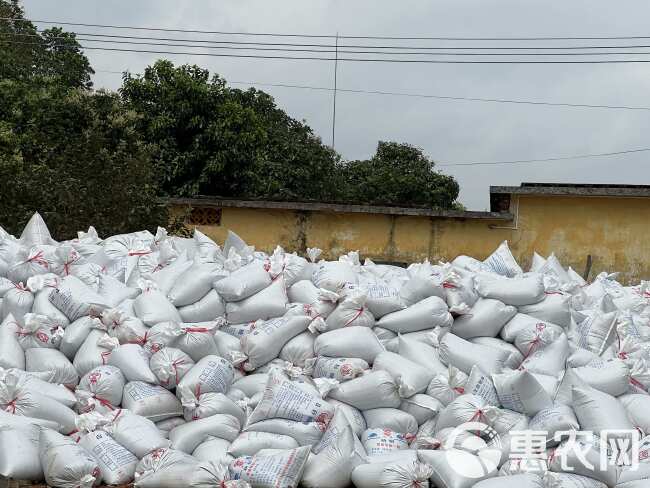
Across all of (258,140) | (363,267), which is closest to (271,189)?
(258,140)

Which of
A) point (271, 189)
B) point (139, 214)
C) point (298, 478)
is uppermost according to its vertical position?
point (271, 189)

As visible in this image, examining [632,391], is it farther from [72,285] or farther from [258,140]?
[258,140]

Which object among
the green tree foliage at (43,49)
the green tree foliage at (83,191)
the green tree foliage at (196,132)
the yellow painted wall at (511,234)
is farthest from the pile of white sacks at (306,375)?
the green tree foliage at (43,49)

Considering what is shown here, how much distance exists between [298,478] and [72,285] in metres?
1.81

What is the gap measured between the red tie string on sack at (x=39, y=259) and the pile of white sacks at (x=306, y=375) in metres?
0.01

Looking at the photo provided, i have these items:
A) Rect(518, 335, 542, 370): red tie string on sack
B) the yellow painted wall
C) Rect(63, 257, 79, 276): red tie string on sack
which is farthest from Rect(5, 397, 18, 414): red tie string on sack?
the yellow painted wall

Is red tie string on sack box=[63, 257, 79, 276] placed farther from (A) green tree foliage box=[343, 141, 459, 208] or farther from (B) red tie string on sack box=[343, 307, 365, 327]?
(A) green tree foliage box=[343, 141, 459, 208]

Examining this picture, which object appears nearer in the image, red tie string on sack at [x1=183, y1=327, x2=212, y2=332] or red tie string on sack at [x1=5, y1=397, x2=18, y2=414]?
red tie string on sack at [x1=5, y1=397, x2=18, y2=414]

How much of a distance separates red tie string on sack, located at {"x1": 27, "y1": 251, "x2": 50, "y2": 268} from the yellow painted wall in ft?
23.7

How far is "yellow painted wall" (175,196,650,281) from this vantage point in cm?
1155

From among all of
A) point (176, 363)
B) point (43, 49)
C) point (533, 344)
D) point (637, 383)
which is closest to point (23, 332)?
point (176, 363)

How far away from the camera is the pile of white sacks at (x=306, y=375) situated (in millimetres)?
3291

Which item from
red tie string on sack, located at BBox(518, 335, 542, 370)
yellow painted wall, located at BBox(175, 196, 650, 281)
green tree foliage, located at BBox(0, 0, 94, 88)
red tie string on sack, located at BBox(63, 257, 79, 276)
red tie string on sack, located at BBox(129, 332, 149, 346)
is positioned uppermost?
green tree foliage, located at BBox(0, 0, 94, 88)

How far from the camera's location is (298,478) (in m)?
3.23
